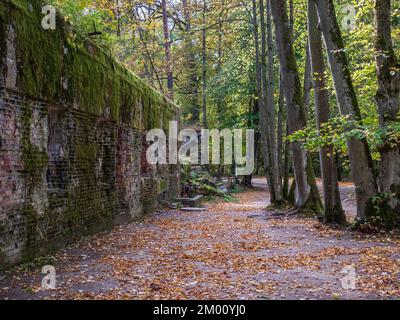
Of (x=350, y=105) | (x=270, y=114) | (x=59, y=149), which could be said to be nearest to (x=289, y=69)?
(x=350, y=105)

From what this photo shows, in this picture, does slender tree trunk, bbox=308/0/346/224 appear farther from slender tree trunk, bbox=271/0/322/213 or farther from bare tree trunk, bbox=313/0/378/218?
slender tree trunk, bbox=271/0/322/213

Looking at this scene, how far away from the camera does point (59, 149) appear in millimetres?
8102

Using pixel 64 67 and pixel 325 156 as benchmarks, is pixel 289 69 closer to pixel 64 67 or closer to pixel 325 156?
pixel 325 156

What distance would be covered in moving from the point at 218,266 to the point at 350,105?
16.7 feet

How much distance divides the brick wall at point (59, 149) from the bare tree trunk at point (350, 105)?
5.28 meters

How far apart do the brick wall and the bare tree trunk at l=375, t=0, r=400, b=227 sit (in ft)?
20.3

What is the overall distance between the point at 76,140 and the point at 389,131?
606 centimetres

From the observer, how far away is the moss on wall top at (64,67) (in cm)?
649

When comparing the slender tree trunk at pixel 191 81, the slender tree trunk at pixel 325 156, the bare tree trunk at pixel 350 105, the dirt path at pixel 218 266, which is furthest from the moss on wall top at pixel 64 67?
the slender tree trunk at pixel 191 81

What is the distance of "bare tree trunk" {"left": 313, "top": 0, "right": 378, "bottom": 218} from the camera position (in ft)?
32.0

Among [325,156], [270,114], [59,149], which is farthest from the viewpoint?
[270,114]

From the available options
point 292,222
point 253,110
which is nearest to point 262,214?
point 292,222

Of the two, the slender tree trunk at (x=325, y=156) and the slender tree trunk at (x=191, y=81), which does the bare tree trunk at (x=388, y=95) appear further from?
the slender tree trunk at (x=191, y=81)

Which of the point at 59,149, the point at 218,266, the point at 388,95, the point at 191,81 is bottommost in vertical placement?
the point at 218,266
